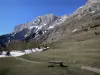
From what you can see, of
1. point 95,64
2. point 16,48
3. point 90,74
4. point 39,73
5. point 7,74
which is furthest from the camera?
point 16,48

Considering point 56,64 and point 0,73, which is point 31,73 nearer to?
point 0,73

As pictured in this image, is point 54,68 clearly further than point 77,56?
No

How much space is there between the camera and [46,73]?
37.2m

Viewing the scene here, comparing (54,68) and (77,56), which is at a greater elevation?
(77,56)

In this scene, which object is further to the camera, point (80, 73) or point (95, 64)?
point (95, 64)

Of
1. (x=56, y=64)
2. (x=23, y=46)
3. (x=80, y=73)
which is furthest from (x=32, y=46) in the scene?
(x=80, y=73)

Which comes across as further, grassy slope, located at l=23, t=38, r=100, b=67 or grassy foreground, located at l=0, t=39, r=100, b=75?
grassy slope, located at l=23, t=38, r=100, b=67

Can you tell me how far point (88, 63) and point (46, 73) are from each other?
14549 millimetres

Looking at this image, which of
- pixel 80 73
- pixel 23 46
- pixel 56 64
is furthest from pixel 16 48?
pixel 80 73

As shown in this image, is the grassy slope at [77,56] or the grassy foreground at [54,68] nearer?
the grassy foreground at [54,68]

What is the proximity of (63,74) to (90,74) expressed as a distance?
4584mm

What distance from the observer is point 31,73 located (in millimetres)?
38938

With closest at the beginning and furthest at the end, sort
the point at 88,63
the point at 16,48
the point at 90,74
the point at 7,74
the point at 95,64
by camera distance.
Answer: the point at 90,74 → the point at 7,74 → the point at 95,64 → the point at 88,63 → the point at 16,48

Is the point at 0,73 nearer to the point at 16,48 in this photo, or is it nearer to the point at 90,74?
the point at 90,74
